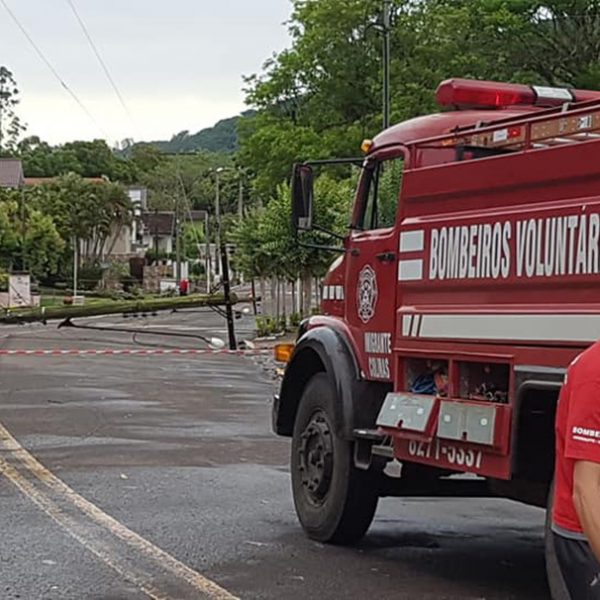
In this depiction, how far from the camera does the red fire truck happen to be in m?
6.52

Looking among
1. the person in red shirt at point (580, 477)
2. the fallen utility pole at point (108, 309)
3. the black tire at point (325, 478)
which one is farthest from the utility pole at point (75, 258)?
the person in red shirt at point (580, 477)

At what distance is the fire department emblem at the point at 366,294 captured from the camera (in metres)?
8.42

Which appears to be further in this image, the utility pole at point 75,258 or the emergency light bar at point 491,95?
the utility pole at point 75,258

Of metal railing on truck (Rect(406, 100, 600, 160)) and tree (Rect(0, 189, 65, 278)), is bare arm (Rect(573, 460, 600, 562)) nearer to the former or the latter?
metal railing on truck (Rect(406, 100, 600, 160))

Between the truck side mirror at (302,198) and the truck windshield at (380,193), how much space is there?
1.18 feet

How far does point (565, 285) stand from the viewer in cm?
645

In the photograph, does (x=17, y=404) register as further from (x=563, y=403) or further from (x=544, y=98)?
(x=563, y=403)

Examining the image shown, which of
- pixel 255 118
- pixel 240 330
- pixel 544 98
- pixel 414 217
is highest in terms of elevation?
pixel 255 118

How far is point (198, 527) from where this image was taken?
9.04 m

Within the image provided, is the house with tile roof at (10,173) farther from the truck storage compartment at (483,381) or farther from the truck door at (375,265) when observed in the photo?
the truck storage compartment at (483,381)

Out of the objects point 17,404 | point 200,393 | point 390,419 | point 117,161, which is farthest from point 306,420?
point 117,161

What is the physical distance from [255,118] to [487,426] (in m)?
46.3

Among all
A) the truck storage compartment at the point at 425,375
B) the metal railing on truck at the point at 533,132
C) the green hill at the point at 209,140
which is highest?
the green hill at the point at 209,140

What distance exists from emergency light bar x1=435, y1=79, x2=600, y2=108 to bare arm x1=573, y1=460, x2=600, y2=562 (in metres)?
5.31
